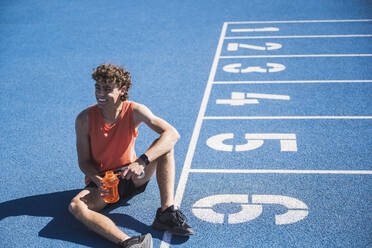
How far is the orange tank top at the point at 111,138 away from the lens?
456cm

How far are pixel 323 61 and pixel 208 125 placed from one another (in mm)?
3350

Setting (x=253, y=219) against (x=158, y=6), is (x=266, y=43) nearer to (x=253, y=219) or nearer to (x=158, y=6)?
(x=158, y=6)

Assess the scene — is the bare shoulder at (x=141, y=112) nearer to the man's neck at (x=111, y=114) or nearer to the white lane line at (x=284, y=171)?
the man's neck at (x=111, y=114)

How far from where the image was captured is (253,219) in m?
4.61

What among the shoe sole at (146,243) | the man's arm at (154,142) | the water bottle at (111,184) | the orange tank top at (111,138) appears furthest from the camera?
the orange tank top at (111,138)

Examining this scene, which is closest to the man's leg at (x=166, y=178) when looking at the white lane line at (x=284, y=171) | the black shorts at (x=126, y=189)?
Result: the black shorts at (x=126, y=189)

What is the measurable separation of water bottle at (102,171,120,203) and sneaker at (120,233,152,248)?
51 cm

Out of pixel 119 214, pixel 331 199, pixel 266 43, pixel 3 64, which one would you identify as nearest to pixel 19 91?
pixel 3 64

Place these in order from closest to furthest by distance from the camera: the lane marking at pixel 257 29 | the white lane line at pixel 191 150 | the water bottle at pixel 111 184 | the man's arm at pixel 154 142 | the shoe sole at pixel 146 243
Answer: the shoe sole at pixel 146 243, the man's arm at pixel 154 142, the water bottle at pixel 111 184, the white lane line at pixel 191 150, the lane marking at pixel 257 29

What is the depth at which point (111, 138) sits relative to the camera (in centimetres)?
461

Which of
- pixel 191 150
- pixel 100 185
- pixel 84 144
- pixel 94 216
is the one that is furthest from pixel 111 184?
pixel 191 150

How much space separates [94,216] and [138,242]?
1.91ft

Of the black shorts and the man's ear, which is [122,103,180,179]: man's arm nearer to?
the man's ear

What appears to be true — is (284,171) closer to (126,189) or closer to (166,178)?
(166,178)
